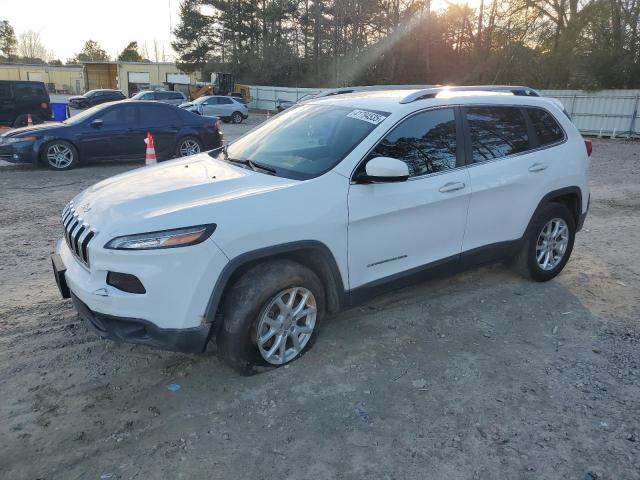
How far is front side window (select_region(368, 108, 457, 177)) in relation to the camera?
12.2ft

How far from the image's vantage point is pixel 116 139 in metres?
10.9

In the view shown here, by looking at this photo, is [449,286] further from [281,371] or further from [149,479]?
[149,479]

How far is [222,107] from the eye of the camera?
27.6m

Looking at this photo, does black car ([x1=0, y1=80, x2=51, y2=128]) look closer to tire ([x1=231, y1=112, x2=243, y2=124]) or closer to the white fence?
tire ([x1=231, y1=112, x2=243, y2=124])

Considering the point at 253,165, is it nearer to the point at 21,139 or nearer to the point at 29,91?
the point at 21,139

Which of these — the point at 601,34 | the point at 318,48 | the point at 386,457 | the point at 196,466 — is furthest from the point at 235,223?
the point at 318,48

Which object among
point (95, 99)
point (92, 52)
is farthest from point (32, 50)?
point (95, 99)

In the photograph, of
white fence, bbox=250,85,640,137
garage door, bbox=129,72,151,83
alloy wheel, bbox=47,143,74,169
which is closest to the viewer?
alloy wheel, bbox=47,143,74,169

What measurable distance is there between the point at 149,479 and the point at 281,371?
111 centimetres

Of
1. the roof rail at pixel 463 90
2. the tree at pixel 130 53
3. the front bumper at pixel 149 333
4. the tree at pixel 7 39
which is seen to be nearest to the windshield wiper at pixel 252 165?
the roof rail at pixel 463 90

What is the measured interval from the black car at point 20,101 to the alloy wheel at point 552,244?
16962 mm

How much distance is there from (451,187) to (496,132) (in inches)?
33.4

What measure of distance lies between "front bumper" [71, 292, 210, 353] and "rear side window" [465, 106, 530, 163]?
8.54 ft

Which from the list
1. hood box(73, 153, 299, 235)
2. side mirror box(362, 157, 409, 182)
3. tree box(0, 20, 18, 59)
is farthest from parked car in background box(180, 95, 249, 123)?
tree box(0, 20, 18, 59)
